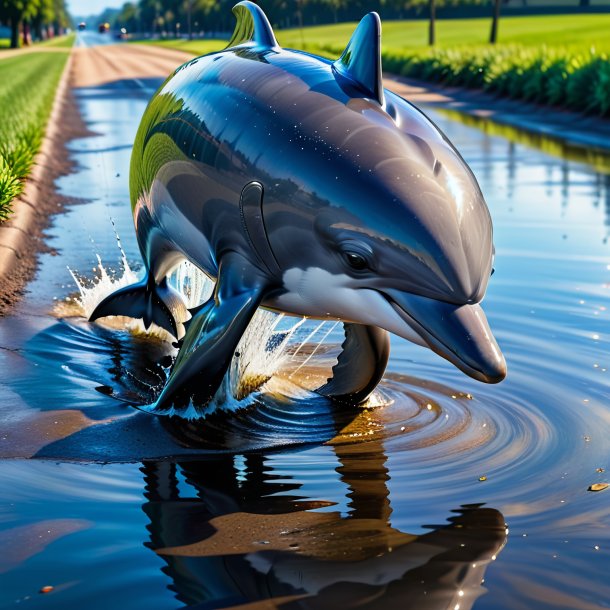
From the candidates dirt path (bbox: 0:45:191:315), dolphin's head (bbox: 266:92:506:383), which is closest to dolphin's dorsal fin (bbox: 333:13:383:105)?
dolphin's head (bbox: 266:92:506:383)

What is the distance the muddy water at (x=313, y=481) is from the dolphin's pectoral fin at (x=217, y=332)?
0.35m

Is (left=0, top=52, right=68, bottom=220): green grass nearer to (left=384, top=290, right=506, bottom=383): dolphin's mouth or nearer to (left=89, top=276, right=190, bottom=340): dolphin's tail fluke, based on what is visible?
(left=89, top=276, right=190, bottom=340): dolphin's tail fluke

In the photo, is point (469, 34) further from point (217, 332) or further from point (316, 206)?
point (316, 206)

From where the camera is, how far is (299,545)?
177 inches

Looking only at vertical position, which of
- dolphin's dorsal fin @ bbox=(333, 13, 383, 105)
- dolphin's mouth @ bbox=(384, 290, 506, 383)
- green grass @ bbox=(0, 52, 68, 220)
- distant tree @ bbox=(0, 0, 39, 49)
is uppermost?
distant tree @ bbox=(0, 0, 39, 49)

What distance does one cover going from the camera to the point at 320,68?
554cm

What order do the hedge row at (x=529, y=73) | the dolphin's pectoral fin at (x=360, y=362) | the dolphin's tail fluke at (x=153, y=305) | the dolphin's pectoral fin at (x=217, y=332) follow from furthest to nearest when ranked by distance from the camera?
the hedge row at (x=529, y=73) < the dolphin's tail fluke at (x=153, y=305) < the dolphin's pectoral fin at (x=360, y=362) < the dolphin's pectoral fin at (x=217, y=332)

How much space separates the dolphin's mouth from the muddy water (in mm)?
701

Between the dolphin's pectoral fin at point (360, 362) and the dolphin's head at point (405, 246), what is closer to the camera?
the dolphin's head at point (405, 246)

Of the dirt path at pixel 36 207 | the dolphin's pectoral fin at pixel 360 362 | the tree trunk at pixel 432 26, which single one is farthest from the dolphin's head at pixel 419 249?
the tree trunk at pixel 432 26

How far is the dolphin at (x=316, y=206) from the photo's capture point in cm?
468

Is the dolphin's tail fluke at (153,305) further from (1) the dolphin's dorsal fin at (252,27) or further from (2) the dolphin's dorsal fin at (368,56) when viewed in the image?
(2) the dolphin's dorsal fin at (368,56)

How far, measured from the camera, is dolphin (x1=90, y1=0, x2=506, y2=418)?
4.68 metres

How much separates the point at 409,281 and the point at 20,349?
367cm
